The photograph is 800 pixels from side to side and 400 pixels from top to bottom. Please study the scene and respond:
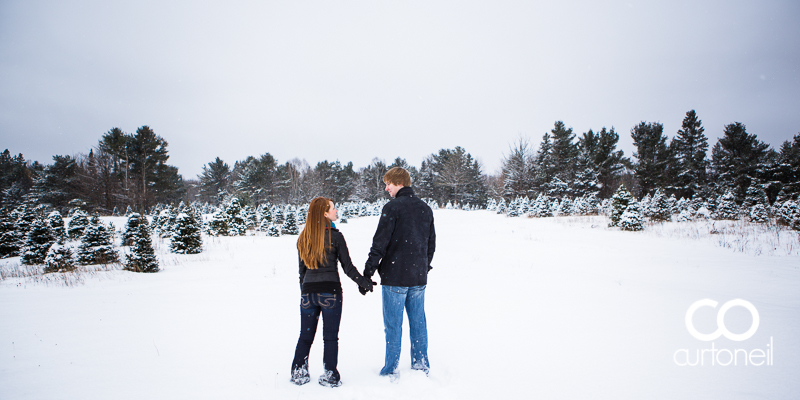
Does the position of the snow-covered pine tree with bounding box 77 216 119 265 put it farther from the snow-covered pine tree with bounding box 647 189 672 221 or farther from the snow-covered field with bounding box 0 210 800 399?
the snow-covered pine tree with bounding box 647 189 672 221

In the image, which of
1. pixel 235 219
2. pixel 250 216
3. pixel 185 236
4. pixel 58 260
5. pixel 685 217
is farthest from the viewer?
pixel 250 216

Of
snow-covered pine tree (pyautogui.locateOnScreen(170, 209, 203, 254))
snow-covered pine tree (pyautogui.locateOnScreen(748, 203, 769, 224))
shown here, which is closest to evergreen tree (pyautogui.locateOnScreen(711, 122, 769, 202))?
snow-covered pine tree (pyautogui.locateOnScreen(748, 203, 769, 224))

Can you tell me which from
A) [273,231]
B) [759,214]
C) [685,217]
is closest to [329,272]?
[273,231]

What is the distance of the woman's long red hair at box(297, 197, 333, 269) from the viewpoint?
2.76 m

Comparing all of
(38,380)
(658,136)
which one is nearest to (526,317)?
(38,380)

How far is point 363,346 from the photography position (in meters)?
3.84

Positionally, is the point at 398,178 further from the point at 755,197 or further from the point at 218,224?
the point at 755,197

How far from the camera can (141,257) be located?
8.79 meters

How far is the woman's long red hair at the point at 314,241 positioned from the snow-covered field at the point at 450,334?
1.19 m

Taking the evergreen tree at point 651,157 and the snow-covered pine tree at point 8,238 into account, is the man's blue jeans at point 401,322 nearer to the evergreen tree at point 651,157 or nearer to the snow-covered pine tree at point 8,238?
the snow-covered pine tree at point 8,238

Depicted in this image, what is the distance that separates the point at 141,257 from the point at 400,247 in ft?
31.3

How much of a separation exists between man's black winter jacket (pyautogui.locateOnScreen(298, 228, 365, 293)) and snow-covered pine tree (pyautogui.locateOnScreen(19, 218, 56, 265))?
14269mm

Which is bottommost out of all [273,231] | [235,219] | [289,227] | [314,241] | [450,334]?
[450,334]

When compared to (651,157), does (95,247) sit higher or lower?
lower
